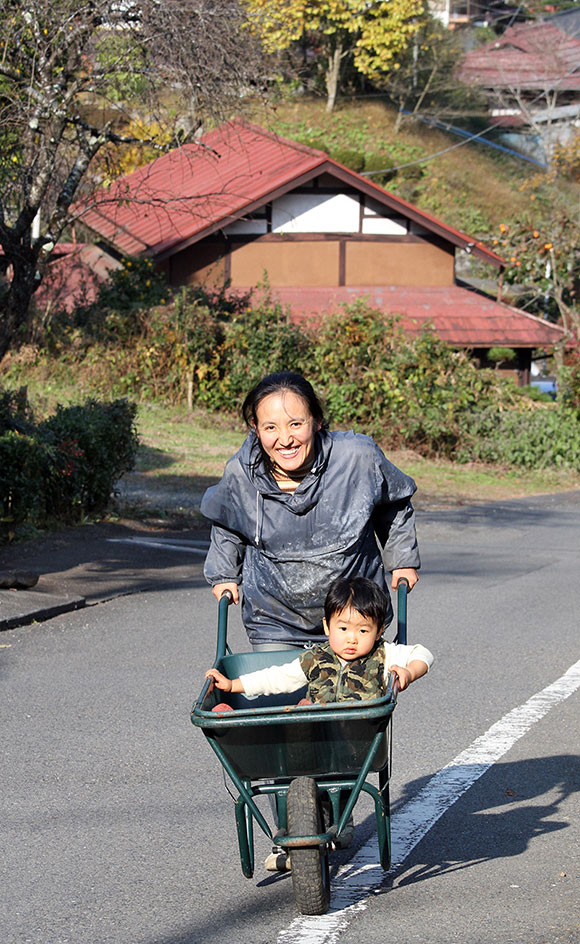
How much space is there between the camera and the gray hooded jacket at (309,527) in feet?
13.7

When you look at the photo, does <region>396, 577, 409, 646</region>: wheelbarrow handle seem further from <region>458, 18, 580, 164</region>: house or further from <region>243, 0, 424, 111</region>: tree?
<region>458, 18, 580, 164</region>: house

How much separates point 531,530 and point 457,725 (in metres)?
10.0

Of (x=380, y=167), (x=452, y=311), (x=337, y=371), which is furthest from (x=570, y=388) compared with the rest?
(x=380, y=167)

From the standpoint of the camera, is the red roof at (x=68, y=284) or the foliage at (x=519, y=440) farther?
the red roof at (x=68, y=284)

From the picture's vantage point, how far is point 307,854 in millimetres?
3781

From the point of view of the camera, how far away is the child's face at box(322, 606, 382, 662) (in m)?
3.93

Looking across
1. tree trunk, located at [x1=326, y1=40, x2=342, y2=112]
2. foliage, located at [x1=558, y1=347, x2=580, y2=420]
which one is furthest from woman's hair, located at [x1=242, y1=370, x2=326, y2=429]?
tree trunk, located at [x1=326, y1=40, x2=342, y2=112]

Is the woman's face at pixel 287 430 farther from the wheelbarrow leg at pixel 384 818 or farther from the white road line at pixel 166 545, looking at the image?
the white road line at pixel 166 545

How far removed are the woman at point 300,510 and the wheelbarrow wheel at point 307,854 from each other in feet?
2.04

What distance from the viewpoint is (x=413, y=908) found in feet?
13.4

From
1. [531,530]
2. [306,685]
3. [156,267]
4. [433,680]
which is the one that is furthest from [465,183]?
[306,685]

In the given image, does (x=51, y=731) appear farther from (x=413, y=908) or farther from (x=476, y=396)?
(x=476, y=396)

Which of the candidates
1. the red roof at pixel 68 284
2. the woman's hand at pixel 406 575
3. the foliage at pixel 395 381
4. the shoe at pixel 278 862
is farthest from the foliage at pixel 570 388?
the shoe at pixel 278 862

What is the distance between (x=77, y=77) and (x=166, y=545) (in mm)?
5843
